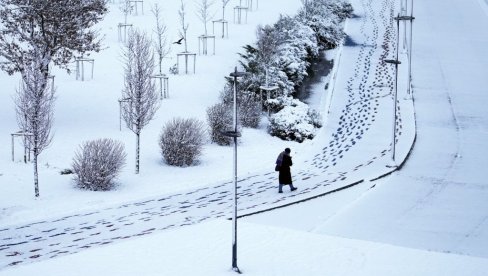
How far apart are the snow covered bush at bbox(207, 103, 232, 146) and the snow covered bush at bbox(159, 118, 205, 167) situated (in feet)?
6.60

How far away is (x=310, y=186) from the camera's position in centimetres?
2027

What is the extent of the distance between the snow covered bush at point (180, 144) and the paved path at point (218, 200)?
2.44 m

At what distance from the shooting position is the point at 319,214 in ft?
56.9

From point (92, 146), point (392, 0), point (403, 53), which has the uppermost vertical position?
point (392, 0)

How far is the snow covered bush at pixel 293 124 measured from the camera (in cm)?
2584

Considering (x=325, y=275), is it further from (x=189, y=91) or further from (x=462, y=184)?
(x=189, y=91)

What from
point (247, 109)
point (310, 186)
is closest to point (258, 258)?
point (310, 186)

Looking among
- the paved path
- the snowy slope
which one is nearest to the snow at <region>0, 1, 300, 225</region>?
the paved path

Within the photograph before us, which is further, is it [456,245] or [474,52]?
[474,52]

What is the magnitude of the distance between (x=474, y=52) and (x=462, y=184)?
2113 cm

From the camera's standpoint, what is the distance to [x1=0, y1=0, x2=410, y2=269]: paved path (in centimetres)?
1544

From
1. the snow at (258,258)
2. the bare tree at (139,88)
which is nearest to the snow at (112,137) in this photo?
the bare tree at (139,88)

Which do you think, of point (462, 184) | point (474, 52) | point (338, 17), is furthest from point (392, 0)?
point (462, 184)

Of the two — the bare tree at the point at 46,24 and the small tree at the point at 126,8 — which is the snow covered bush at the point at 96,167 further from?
the small tree at the point at 126,8
